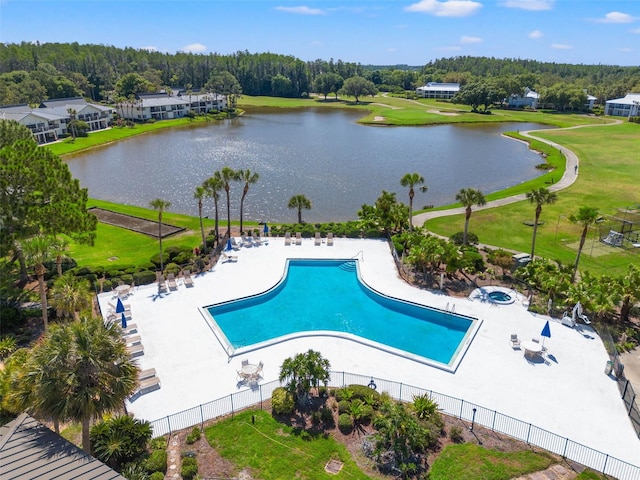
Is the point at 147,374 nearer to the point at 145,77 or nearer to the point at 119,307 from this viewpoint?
the point at 119,307

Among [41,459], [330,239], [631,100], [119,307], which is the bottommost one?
[119,307]

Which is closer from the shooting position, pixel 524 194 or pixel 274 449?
pixel 274 449

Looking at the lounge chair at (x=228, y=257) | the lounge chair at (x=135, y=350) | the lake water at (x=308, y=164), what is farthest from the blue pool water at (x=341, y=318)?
the lake water at (x=308, y=164)

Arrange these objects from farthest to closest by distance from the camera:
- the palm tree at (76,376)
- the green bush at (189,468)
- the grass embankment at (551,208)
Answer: the grass embankment at (551,208), the green bush at (189,468), the palm tree at (76,376)

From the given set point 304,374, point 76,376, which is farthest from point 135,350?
point 304,374

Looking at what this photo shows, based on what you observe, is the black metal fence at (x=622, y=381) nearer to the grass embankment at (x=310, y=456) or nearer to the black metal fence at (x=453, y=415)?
the black metal fence at (x=453, y=415)

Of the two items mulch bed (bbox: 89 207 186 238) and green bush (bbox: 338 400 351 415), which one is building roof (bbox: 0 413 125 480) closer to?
green bush (bbox: 338 400 351 415)

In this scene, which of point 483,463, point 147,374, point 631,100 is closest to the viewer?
point 483,463
